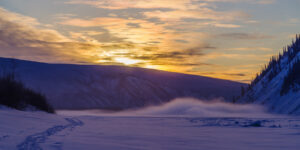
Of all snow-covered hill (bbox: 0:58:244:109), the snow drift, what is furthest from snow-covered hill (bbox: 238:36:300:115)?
snow-covered hill (bbox: 0:58:244:109)

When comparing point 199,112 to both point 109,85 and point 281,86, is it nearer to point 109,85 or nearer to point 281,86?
point 281,86

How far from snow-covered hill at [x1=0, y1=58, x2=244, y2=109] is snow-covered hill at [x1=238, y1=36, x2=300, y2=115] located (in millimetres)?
44843

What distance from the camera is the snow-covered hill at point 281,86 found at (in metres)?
34.3

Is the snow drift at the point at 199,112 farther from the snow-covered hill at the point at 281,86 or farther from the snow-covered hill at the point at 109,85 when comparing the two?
the snow-covered hill at the point at 109,85

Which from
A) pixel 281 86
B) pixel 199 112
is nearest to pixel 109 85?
pixel 281 86

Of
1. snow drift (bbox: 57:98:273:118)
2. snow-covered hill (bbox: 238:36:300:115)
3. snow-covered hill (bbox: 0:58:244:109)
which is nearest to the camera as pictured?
snow drift (bbox: 57:98:273:118)

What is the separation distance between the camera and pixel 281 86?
39.4 m

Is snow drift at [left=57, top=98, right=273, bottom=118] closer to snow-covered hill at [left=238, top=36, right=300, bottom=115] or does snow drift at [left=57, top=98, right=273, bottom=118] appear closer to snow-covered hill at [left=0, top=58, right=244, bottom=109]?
snow-covered hill at [left=238, top=36, right=300, bottom=115]

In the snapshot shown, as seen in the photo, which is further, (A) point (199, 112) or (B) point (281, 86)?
(B) point (281, 86)

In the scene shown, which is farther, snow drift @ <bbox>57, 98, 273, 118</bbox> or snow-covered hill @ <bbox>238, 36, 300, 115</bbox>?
snow-covered hill @ <bbox>238, 36, 300, 115</bbox>

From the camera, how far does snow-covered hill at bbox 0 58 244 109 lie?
91438mm

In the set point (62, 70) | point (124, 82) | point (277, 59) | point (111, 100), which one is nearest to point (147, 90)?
point (124, 82)

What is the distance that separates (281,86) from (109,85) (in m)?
65.9

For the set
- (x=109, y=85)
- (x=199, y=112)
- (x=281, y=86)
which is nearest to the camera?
(x=199, y=112)
